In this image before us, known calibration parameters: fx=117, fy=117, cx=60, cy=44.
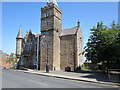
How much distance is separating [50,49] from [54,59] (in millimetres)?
2828

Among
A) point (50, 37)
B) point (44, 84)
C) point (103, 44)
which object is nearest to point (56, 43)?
point (50, 37)

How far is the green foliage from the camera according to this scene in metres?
19.3

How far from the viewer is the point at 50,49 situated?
30.5 m

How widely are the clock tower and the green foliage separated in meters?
9.73

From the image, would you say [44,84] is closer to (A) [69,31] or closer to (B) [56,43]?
(B) [56,43]

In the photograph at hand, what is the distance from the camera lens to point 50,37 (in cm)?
3114

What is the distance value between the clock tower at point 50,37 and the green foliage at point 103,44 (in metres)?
9.73

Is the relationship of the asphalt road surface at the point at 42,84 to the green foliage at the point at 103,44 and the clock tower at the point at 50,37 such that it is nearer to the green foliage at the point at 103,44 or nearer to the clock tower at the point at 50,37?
the green foliage at the point at 103,44

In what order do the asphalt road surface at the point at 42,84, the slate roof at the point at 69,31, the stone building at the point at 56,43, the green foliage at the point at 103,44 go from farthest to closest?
the slate roof at the point at 69,31 < the stone building at the point at 56,43 < the green foliage at the point at 103,44 < the asphalt road surface at the point at 42,84

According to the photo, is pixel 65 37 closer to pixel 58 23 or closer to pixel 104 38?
pixel 58 23

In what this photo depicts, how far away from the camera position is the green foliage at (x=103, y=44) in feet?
63.4

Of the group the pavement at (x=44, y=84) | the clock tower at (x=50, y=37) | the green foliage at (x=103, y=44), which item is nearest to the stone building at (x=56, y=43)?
the clock tower at (x=50, y=37)

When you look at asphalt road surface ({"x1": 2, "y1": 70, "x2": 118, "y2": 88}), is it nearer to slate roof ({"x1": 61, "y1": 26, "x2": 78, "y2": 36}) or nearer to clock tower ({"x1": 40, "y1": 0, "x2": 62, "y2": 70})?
clock tower ({"x1": 40, "y1": 0, "x2": 62, "y2": 70})

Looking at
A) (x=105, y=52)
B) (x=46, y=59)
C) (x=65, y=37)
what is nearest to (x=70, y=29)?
(x=65, y=37)
